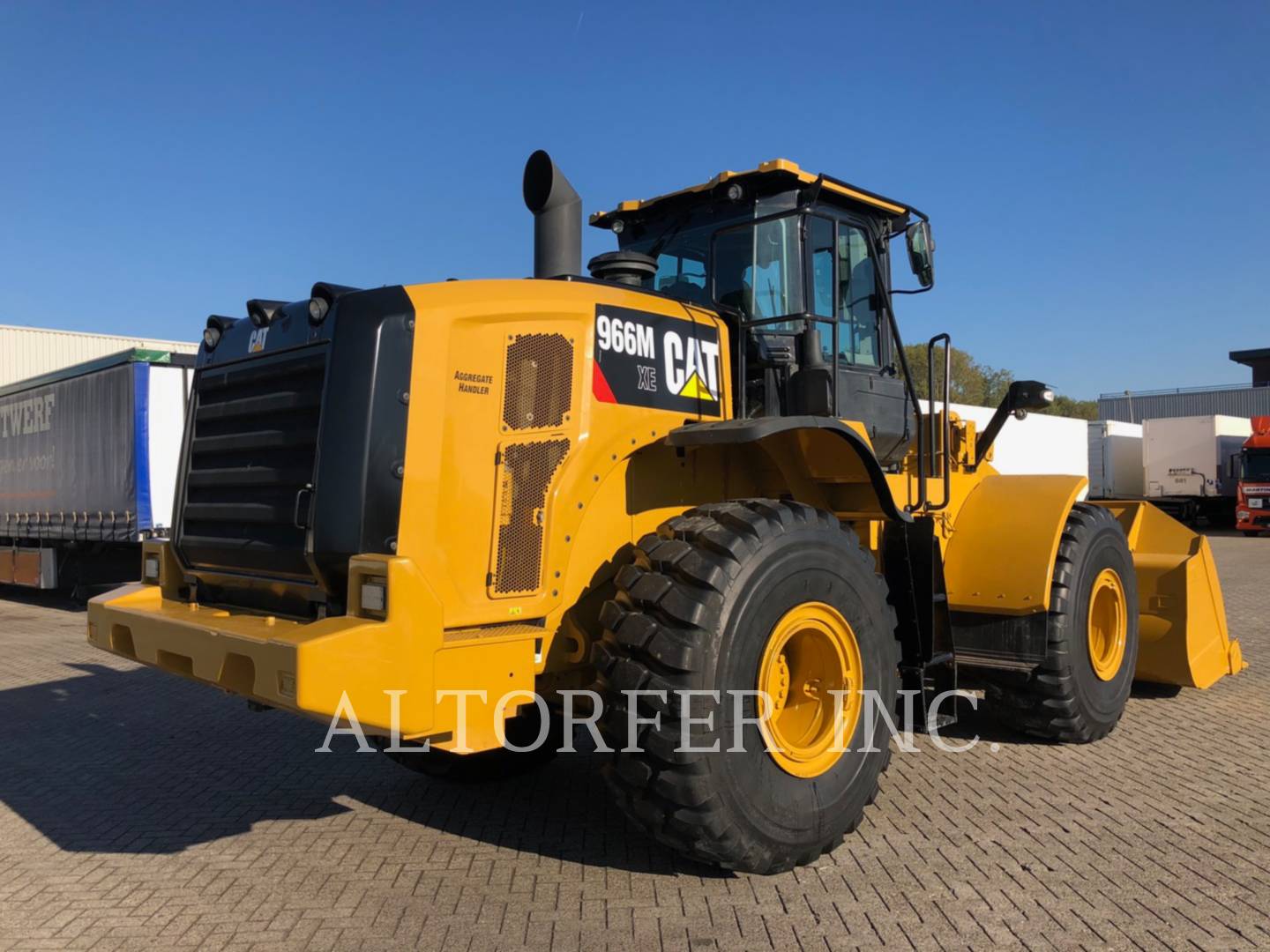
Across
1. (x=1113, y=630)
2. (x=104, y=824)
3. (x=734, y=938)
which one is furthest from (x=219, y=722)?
(x=1113, y=630)

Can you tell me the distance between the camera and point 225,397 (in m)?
4.65

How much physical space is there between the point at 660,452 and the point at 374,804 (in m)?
2.39

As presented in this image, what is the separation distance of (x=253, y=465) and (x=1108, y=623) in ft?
17.9

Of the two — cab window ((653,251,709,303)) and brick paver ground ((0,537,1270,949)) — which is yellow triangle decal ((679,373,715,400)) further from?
brick paver ground ((0,537,1270,949))

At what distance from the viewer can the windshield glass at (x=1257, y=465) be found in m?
29.8

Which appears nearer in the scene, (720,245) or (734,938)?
(734,938)

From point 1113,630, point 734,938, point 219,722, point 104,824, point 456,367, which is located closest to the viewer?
point 734,938

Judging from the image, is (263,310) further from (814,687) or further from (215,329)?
(814,687)

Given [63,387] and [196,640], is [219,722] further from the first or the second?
[63,387]

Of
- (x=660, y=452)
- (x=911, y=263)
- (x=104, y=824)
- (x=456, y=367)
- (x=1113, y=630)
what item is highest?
(x=911, y=263)

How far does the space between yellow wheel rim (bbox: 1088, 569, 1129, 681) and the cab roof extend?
2.75 m

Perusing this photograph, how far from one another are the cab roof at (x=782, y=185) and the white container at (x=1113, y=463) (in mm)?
34013

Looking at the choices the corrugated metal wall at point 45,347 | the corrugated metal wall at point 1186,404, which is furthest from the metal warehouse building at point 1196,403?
the corrugated metal wall at point 45,347

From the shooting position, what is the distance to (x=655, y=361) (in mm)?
4527
